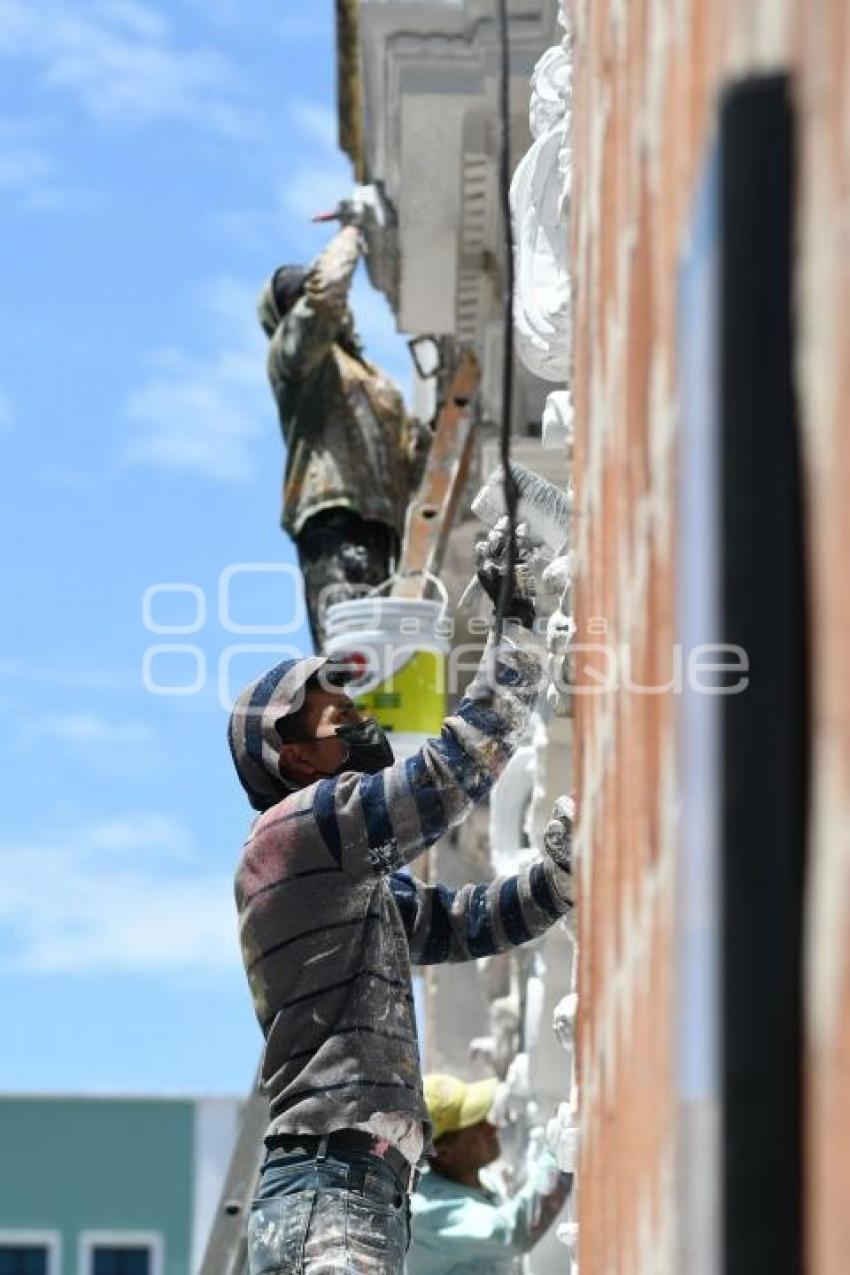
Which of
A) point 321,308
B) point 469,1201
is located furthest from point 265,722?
point 321,308

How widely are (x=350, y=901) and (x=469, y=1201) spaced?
5.60 m

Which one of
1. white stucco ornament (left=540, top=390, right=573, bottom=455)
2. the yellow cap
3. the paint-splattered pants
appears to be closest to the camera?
white stucco ornament (left=540, top=390, right=573, bottom=455)

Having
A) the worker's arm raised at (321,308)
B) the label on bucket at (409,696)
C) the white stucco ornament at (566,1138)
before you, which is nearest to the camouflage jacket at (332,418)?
the worker's arm raised at (321,308)

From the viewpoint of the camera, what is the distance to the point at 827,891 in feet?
7.33

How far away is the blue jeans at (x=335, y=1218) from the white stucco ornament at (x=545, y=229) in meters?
2.43

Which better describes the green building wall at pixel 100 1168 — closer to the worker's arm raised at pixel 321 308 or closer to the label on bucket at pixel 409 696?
the worker's arm raised at pixel 321 308

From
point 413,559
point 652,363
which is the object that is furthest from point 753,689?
point 413,559

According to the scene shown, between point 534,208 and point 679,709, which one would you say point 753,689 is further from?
point 534,208

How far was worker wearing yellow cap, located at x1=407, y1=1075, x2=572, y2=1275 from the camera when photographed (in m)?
10.2

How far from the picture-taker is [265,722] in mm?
6078

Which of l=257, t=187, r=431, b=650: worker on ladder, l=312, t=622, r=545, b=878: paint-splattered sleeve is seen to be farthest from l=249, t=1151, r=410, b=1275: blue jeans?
l=257, t=187, r=431, b=650: worker on ladder

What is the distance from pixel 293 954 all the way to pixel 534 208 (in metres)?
2.66

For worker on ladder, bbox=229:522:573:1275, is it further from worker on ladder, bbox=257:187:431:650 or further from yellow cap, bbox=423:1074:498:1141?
worker on ladder, bbox=257:187:431:650

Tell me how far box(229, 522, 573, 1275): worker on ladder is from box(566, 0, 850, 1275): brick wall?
1.36m
